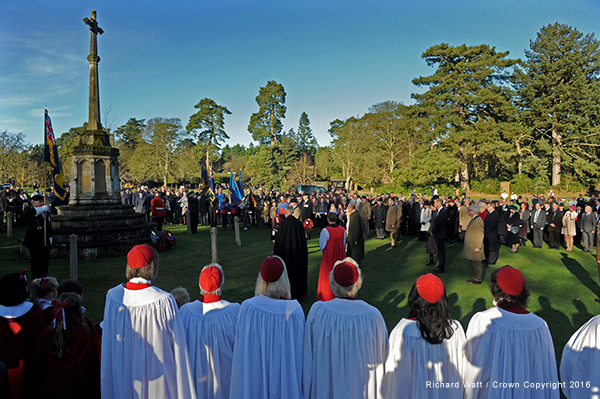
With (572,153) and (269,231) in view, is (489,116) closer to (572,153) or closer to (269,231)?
(572,153)

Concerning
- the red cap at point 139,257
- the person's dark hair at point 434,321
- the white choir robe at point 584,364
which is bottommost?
the white choir robe at point 584,364

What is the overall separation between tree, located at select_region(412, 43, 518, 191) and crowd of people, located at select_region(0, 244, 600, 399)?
3734 cm

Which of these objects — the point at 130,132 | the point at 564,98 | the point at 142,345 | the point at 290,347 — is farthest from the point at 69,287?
the point at 130,132

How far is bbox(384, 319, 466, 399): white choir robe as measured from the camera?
2607 millimetres

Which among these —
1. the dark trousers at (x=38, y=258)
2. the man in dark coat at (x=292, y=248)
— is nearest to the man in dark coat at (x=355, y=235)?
the man in dark coat at (x=292, y=248)

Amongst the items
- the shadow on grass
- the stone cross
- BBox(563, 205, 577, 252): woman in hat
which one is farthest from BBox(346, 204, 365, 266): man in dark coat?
the stone cross

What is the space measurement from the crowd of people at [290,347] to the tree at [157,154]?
5242cm

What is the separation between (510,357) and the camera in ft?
8.64

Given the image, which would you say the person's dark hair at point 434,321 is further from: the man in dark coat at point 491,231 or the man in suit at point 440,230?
the man in dark coat at point 491,231

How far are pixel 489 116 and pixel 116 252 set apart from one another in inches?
1542

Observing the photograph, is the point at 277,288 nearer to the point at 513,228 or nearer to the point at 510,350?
the point at 510,350

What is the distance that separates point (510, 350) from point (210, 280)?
245 centimetres

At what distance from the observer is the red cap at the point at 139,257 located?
9.39 ft

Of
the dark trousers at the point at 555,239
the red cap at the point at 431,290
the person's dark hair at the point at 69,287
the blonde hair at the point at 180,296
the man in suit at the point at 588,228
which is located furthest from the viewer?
the dark trousers at the point at 555,239
